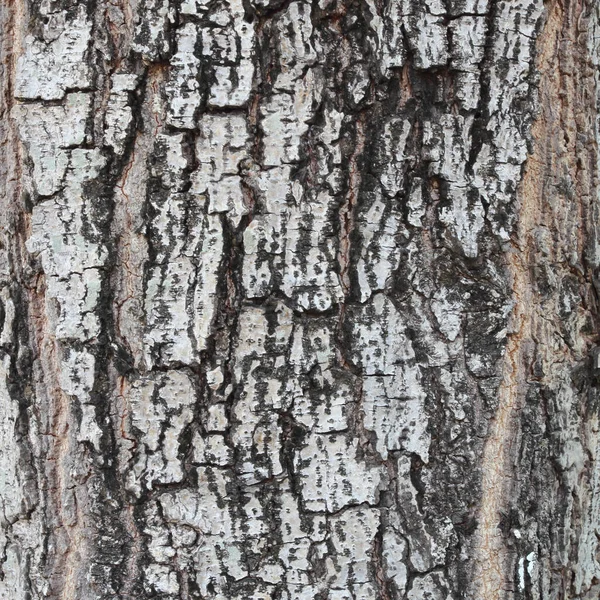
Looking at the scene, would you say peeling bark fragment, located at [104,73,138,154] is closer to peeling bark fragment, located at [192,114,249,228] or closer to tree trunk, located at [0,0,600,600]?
tree trunk, located at [0,0,600,600]

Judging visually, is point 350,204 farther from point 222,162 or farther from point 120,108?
point 120,108

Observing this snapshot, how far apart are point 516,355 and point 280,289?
43 cm

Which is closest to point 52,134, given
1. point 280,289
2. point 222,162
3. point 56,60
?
point 56,60

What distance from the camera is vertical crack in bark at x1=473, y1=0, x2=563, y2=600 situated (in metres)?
1.37

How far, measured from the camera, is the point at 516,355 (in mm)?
1379

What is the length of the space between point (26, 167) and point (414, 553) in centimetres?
92

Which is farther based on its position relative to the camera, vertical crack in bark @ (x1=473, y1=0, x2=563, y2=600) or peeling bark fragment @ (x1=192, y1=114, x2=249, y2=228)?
vertical crack in bark @ (x1=473, y1=0, x2=563, y2=600)

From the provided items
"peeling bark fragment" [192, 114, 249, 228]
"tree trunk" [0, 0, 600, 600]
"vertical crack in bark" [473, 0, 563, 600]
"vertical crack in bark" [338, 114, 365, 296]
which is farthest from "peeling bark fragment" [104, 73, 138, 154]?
A: "vertical crack in bark" [473, 0, 563, 600]

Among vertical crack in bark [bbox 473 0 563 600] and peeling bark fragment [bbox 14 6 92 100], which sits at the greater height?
peeling bark fragment [bbox 14 6 92 100]

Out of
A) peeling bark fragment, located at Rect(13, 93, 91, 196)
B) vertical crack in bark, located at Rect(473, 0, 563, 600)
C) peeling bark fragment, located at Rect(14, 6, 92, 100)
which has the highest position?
peeling bark fragment, located at Rect(14, 6, 92, 100)

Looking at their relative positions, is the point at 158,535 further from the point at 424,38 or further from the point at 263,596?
the point at 424,38

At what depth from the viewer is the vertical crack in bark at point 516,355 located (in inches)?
53.9

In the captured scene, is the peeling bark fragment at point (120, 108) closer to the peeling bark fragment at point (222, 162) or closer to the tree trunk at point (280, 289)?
the tree trunk at point (280, 289)

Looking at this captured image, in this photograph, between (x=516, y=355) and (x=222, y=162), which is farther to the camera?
(x=516, y=355)
